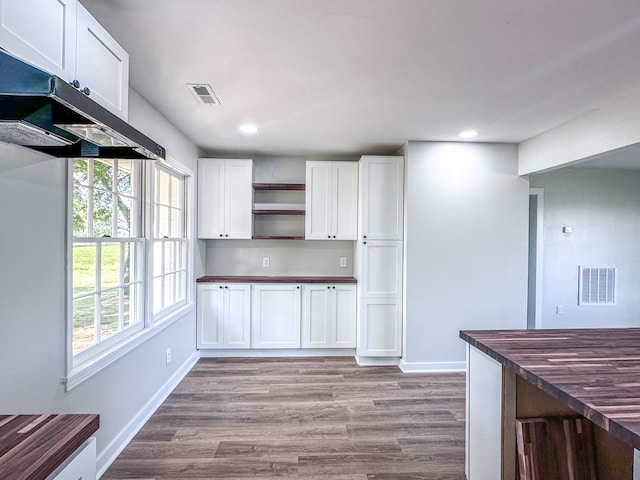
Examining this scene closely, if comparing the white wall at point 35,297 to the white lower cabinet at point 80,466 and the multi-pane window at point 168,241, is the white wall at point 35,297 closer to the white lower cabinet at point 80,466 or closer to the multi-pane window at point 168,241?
the white lower cabinet at point 80,466

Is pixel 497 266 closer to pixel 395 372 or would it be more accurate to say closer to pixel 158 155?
pixel 395 372

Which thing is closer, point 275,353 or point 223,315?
point 223,315

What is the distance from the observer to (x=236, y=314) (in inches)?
148

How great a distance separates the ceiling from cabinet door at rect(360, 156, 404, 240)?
624 mm

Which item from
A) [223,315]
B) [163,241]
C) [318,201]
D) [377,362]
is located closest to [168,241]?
[163,241]

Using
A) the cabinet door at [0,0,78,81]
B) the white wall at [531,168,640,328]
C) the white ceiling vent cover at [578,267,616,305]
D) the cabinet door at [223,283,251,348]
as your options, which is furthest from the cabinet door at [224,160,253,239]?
the white ceiling vent cover at [578,267,616,305]

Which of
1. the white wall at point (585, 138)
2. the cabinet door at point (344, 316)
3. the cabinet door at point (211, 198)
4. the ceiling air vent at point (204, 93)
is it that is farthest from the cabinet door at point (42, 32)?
the white wall at point (585, 138)

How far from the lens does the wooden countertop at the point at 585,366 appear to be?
992 mm

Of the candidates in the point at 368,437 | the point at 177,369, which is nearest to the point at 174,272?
the point at 177,369

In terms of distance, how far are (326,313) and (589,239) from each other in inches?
142

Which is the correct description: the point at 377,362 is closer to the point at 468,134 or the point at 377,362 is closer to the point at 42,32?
the point at 468,134

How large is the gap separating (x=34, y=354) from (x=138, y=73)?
164cm

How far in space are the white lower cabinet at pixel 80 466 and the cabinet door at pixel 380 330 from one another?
2846mm

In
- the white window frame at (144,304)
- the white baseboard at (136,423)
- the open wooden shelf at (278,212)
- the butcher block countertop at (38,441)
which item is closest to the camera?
the butcher block countertop at (38,441)
